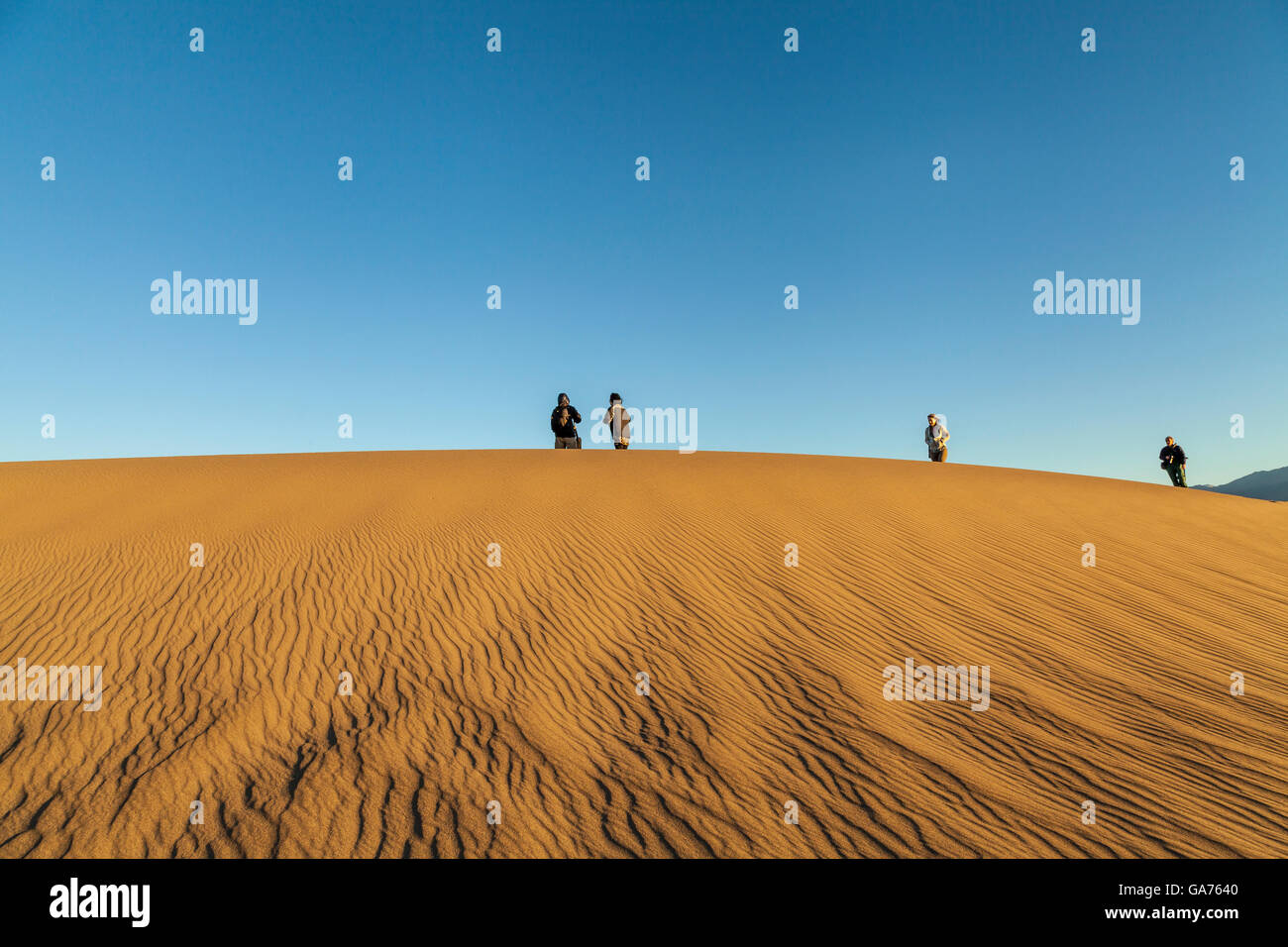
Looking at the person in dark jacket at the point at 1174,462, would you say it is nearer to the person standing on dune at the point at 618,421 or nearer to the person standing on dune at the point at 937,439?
Result: the person standing on dune at the point at 937,439

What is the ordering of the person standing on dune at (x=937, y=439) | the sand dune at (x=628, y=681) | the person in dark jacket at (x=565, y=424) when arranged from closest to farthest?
1. the sand dune at (x=628, y=681)
2. the person in dark jacket at (x=565, y=424)
3. the person standing on dune at (x=937, y=439)

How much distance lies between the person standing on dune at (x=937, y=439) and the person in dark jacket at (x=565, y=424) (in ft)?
34.7

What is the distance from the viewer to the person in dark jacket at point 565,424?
18.5 m

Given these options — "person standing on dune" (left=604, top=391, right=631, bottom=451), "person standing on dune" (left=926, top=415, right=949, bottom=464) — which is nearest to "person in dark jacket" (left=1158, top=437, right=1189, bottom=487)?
"person standing on dune" (left=926, top=415, right=949, bottom=464)

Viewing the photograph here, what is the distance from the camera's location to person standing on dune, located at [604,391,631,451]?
19359 mm

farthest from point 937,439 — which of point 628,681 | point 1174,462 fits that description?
point 628,681

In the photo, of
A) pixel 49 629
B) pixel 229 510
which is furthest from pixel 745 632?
pixel 229 510

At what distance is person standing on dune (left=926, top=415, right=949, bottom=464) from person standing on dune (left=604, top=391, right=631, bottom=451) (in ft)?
29.7

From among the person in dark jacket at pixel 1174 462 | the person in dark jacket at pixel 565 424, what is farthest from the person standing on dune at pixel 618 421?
the person in dark jacket at pixel 1174 462

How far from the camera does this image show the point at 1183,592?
9.00 metres

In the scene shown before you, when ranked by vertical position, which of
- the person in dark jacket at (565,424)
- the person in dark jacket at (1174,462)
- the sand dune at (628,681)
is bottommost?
the sand dune at (628,681)

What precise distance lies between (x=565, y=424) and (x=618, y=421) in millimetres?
1728
